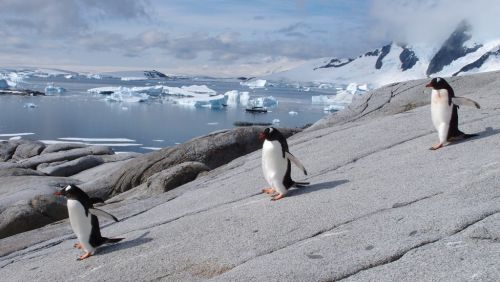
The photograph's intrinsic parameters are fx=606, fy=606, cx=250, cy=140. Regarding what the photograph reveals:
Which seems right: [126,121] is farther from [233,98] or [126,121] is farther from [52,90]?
[52,90]

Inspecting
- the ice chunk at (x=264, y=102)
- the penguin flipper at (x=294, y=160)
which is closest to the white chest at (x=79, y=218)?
the penguin flipper at (x=294, y=160)

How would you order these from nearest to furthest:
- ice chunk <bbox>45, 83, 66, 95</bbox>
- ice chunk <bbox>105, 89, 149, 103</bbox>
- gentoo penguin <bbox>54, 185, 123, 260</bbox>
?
gentoo penguin <bbox>54, 185, 123, 260</bbox>
ice chunk <bbox>105, 89, 149, 103</bbox>
ice chunk <bbox>45, 83, 66, 95</bbox>

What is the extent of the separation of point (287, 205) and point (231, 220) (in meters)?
0.65

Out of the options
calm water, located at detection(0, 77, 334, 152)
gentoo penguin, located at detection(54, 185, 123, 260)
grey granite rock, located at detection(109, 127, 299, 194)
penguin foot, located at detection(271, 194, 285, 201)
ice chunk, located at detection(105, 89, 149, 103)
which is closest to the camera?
gentoo penguin, located at detection(54, 185, 123, 260)

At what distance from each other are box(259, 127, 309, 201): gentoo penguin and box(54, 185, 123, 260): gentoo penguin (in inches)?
76.6

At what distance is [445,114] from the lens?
27.1 ft

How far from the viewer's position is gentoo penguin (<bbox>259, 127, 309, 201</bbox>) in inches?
291

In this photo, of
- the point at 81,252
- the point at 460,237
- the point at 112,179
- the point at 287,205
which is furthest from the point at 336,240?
the point at 112,179

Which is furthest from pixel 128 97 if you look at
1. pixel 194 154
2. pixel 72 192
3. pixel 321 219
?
pixel 321 219

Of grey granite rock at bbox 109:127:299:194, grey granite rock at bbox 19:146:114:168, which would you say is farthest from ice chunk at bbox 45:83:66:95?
grey granite rock at bbox 109:127:299:194

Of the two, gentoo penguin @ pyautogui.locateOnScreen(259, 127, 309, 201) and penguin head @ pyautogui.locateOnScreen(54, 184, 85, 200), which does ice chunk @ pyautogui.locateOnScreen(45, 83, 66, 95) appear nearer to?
penguin head @ pyautogui.locateOnScreen(54, 184, 85, 200)

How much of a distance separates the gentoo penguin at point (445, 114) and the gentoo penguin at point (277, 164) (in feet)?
6.67

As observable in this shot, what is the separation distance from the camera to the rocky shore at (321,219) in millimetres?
4754

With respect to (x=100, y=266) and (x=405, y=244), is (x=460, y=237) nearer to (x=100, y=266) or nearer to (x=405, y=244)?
(x=405, y=244)
